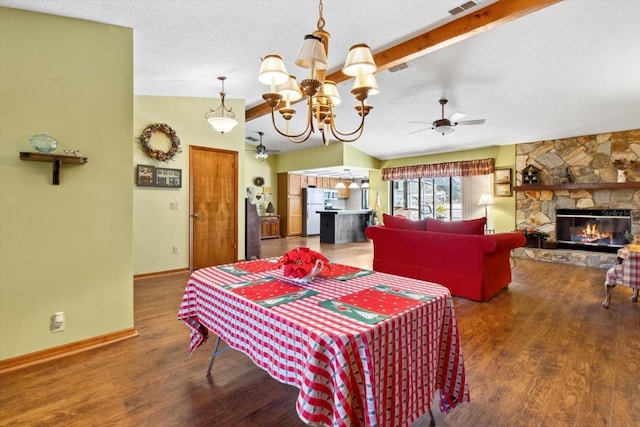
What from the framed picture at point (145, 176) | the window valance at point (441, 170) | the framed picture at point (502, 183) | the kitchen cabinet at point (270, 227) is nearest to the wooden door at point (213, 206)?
the framed picture at point (145, 176)

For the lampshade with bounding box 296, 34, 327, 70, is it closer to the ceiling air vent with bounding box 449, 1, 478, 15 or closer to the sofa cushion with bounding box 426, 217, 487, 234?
the ceiling air vent with bounding box 449, 1, 478, 15

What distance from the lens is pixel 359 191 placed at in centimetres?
1139

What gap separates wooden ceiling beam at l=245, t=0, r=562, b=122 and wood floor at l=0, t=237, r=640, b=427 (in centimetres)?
281

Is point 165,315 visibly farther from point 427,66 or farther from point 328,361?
point 427,66

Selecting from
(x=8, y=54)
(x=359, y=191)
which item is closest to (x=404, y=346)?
(x=8, y=54)

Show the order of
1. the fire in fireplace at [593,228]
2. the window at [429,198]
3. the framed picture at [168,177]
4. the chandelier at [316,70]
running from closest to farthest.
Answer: the chandelier at [316,70], the framed picture at [168,177], the fire in fireplace at [593,228], the window at [429,198]

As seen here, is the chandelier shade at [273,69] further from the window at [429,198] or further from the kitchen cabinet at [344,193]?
the kitchen cabinet at [344,193]

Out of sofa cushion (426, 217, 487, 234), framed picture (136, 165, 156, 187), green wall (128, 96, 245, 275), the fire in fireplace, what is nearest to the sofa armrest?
sofa cushion (426, 217, 487, 234)

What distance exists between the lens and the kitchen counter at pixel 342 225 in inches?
323

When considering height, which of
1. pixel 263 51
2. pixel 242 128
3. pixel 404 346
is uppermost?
pixel 263 51

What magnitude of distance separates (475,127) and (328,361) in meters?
6.18

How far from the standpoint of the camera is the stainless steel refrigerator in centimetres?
989

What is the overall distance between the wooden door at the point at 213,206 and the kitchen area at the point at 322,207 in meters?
3.44

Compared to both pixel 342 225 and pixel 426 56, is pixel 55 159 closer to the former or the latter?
pixel 426 56
